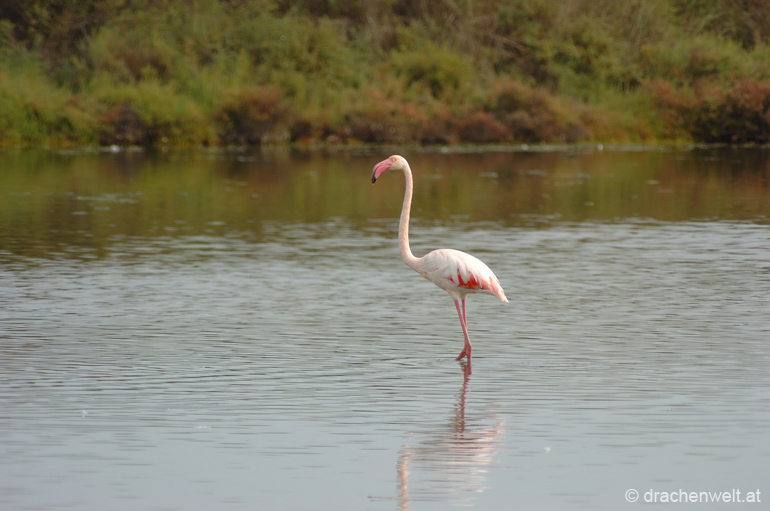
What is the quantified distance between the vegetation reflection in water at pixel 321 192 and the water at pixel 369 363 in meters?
0.21

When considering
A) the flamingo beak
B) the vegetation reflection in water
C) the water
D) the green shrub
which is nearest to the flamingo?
the flamingo beak

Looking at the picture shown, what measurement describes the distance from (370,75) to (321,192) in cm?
2112

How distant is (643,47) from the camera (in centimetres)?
4653

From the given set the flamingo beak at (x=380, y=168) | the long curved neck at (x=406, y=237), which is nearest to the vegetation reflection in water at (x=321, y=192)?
the long curved neck at (x=406, y=237)

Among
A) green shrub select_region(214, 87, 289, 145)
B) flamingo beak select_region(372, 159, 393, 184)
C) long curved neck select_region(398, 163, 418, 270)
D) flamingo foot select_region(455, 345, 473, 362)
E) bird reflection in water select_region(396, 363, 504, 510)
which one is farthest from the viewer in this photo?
green shrub select_region(214, 87, 289, 145)

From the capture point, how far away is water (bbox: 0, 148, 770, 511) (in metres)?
6.18

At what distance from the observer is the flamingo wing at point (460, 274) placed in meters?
8.80

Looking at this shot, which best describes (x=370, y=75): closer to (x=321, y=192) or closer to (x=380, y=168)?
(x=321, y=192)

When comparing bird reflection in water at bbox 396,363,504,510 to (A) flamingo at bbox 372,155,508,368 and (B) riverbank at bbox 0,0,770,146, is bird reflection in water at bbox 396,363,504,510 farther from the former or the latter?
(B) riverbank at bbox 0,0,770,146

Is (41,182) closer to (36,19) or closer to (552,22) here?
(36,19)

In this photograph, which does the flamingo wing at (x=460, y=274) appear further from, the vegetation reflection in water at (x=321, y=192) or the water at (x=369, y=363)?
the vegetation reflection in water at (x=321, y=192)

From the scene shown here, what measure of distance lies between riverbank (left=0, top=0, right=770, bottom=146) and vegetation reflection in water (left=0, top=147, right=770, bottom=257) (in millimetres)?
3428

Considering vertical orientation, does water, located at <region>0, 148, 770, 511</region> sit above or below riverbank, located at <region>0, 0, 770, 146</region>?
below

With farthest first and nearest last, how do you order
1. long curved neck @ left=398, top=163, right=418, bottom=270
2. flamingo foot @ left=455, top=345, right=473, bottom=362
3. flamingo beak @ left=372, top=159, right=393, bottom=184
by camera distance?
long curved neck @ left=398, top=163, right=418, bottom=270 < flamingo beak @ left=372, top=159, right=393, bottom=184 < flamingo foot @ left=455, top=345, right=473, bottom=362
